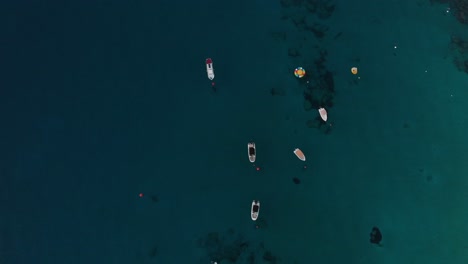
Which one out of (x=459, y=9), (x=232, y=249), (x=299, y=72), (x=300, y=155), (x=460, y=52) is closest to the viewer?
(x=232, y=249)

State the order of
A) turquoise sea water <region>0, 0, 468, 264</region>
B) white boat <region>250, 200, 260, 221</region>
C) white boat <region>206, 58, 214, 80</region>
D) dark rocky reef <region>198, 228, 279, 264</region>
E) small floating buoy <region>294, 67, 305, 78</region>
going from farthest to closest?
small floating buoy <region>294, 67, 305, 78</region>, white boat <region>206, 58, 214, 80</region>, white boat <region>250, 200, 260, 221</region>, turquoise sea water <region>0, 0, 468, 264</region>, dark rocky reef <region>198, 228, 279, 264</region>

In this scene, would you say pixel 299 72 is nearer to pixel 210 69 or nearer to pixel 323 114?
pixel 323 114

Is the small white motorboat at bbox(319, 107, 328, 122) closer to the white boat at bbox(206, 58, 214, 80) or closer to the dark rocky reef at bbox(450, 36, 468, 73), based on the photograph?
the white boat at bbox(206, 58, 214, 80)

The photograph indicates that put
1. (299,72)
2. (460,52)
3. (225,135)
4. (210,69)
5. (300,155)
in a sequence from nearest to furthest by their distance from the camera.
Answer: (300,155) < (225,135) < (210,69) < (299,72) < (460,52)

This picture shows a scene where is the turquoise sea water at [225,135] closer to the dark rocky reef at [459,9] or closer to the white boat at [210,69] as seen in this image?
the white boat at [210,69]

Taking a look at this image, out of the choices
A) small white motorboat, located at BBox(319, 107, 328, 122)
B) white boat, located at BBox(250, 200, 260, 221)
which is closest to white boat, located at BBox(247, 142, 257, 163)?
white boat, located at BBox(250, 200, 260, 221)

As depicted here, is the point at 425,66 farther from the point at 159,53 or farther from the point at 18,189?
the point at 18,189

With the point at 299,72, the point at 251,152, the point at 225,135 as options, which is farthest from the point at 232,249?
the point at 299,72

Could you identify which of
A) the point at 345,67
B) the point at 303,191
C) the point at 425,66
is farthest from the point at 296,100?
the point at 425,66
